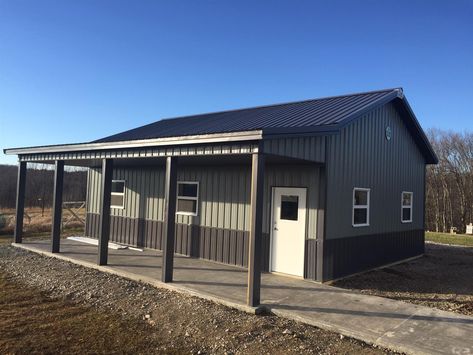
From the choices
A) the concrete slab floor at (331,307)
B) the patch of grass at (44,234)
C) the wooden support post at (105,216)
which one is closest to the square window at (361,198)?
the concrete slab floor at (331,307)

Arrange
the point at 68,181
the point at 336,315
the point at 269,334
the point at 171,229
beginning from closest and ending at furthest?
the point at 269,334, the point at 336,315, the point at 171,229, the point at 68,181

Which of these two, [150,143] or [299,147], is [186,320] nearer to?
[299,147]

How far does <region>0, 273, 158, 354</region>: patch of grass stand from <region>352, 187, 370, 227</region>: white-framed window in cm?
588

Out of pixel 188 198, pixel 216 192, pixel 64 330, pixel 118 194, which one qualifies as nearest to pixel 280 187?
pixel 216 192

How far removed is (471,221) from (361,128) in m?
28.1

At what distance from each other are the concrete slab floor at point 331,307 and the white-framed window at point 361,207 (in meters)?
2.36

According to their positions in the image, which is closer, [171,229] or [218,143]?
[218,143]

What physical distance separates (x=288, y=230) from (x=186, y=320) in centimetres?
373

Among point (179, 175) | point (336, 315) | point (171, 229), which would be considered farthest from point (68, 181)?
point (336, 315)

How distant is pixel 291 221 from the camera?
9.02 m

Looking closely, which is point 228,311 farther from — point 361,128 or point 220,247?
point 361,128

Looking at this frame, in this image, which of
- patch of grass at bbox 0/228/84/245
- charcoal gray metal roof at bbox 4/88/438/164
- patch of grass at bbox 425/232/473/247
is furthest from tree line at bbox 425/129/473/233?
patch of grass at bbox 0/228/84/245

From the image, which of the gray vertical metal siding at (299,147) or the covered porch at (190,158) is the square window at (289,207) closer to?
the covered porch at (190,158)

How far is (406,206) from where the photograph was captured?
12.6 metres
